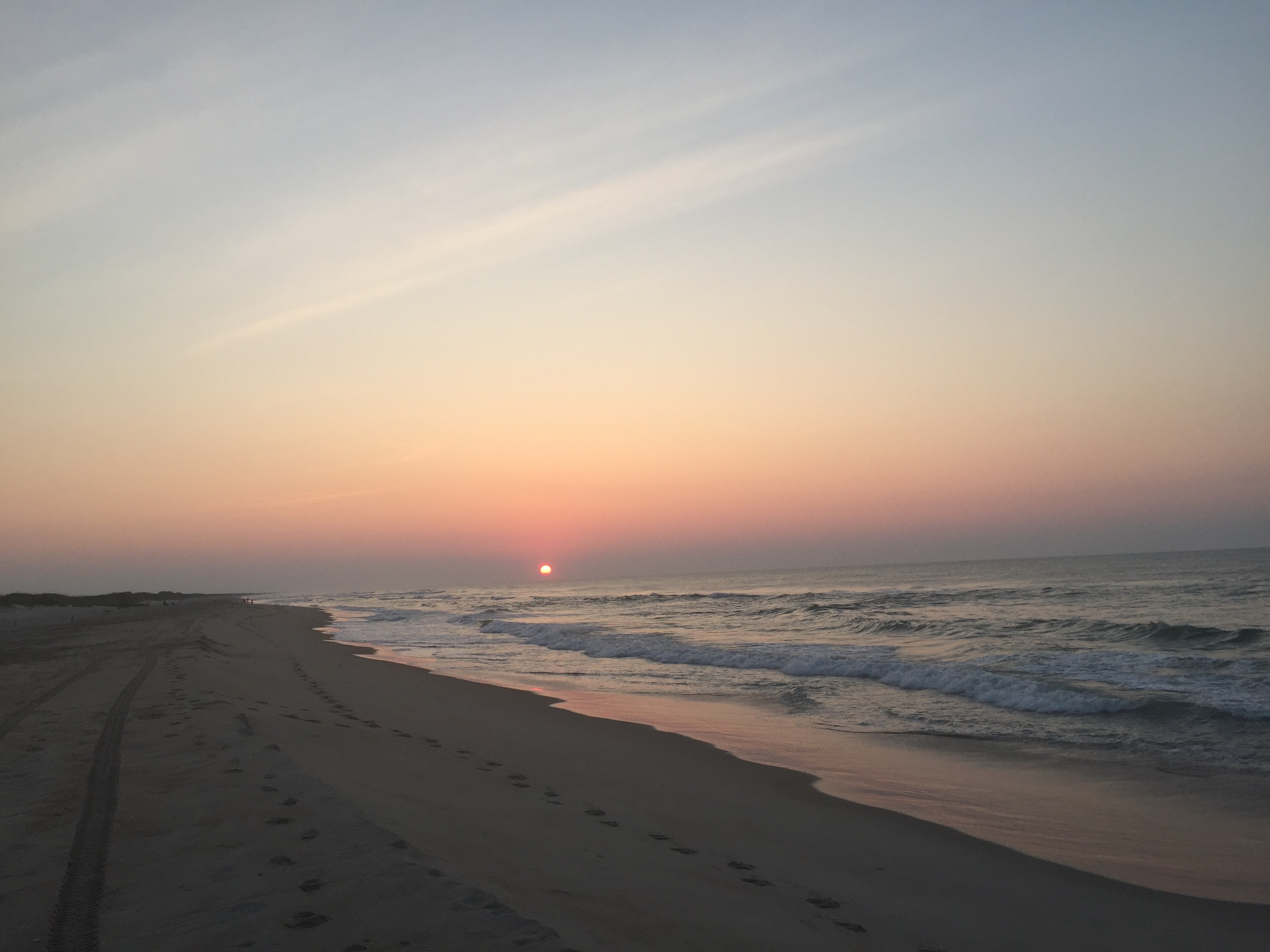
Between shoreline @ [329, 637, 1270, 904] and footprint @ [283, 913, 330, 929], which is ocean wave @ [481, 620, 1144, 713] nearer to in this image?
shoreline @ [329, 637, 1270, 904]

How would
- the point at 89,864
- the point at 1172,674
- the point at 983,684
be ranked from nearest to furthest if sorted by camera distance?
1. the point at 89,864
2. the point at 983,684
3. the point at 1172,674

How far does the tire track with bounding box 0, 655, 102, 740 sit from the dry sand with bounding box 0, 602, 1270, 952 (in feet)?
0.50

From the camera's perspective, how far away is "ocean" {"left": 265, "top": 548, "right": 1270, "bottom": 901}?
24.9 feet

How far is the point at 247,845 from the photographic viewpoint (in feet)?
16.7

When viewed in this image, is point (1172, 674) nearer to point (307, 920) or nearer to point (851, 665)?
point (851, 665)

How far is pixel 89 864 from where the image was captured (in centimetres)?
488

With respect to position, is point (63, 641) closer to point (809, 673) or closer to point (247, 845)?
point (809, 673)

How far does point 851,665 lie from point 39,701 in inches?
668

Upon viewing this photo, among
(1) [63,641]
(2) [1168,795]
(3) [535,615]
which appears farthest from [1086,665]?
(3) [535,615]

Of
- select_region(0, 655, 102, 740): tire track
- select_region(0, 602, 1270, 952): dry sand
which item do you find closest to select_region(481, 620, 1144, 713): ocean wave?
select_region(0, 602, 1270, 952): dry sand

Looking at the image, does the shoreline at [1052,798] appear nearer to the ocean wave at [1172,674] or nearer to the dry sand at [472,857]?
the dry sand at [472,857]

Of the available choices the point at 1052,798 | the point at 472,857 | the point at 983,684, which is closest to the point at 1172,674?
the point at 983,684

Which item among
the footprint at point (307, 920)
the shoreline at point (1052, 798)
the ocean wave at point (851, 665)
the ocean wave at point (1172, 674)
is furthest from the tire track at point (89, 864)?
the ocean wave at point (1172, 674)

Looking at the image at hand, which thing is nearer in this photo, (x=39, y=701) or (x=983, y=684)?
(x=39, y=701)
